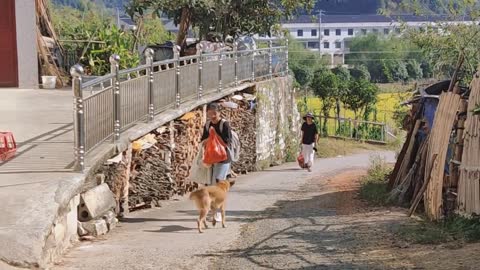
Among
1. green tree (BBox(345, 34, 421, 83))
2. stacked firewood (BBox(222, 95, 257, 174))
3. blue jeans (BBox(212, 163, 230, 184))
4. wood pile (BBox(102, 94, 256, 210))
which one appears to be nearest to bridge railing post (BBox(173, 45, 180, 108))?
wood pile (BBox(102, 94, 256, 210))

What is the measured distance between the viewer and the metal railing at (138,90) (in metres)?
9.01

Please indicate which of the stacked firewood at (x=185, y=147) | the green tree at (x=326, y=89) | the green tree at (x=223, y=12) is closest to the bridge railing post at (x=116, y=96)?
the stacked firewood at (x=185, y=147)

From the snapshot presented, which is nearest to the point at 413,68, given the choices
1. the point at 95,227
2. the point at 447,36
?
the point at 447,36

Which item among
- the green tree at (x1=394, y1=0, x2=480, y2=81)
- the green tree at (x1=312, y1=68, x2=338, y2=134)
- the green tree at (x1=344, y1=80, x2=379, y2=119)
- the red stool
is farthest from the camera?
the green tree at (x1=344, y1=80, x2=379, y2=119)

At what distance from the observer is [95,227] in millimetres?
9078

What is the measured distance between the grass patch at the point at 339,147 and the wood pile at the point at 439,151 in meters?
20.6

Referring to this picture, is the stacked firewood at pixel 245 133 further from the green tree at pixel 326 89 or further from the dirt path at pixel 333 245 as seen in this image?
the green tree at pixel 326 89

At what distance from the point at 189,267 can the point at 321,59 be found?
66659mm

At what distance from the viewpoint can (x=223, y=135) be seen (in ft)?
34.8

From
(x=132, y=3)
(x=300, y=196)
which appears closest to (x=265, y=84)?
(x=132, y=3)

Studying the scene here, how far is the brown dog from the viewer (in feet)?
31.4

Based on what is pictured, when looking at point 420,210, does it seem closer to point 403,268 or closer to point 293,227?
point 293,227

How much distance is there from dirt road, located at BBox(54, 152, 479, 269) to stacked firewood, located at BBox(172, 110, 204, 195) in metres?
1.45

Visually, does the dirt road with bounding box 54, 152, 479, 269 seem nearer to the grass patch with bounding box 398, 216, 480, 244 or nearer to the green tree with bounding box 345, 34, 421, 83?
the grass patch with bounding box 398, 216, 480, 244
